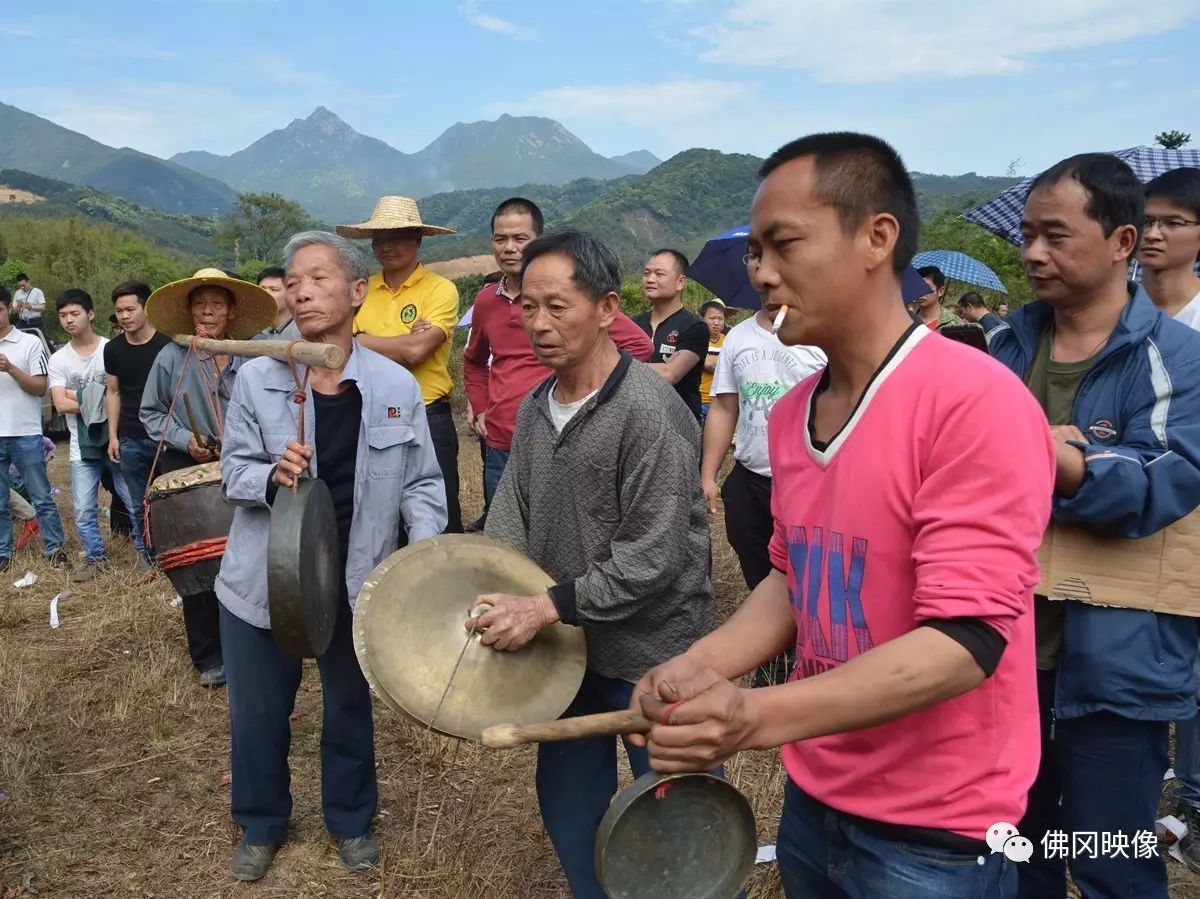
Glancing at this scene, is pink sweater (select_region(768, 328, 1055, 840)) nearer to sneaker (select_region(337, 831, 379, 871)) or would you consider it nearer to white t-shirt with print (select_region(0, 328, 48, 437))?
sneaker (select_region(337, 831, 379, 871))

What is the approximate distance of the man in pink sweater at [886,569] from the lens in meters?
1.15

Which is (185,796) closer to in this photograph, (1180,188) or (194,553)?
(194,553)

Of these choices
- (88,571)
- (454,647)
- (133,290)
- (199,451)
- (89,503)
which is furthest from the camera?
(89,503)

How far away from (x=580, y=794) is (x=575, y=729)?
1.15 m

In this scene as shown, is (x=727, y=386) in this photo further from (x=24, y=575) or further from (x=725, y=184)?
Result: (x=725, y=184)

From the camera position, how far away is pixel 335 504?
2979 millimetres

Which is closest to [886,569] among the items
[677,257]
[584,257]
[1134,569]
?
[1134,569]

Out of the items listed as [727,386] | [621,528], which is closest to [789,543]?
[621,528]

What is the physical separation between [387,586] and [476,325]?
2.69 meters

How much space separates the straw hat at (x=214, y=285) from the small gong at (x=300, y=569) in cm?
189

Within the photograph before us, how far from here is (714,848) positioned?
1.57m

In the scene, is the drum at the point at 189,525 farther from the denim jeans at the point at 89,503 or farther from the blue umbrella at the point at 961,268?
the blue umbrella at the point at 961,268

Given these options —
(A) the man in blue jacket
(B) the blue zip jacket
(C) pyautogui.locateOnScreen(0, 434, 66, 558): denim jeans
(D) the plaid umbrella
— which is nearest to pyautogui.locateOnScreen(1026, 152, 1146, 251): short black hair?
(A) the man in blue jacket

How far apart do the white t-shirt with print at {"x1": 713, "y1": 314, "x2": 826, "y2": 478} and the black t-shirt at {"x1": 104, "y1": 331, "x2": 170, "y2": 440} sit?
4110 mm
